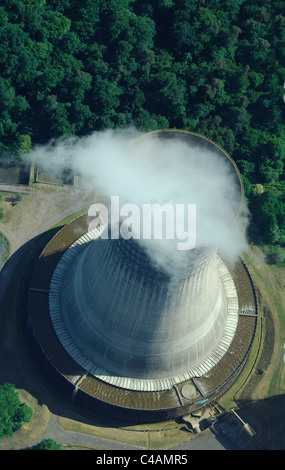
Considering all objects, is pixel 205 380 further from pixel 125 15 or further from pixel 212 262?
pixel 125 15

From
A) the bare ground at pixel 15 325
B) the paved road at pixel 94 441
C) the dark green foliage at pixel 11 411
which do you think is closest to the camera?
the dark green foliage at pixel 11 411

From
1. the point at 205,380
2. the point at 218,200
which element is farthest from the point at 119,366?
the point at 218,200

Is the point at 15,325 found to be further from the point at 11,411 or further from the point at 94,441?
the point at 94,441

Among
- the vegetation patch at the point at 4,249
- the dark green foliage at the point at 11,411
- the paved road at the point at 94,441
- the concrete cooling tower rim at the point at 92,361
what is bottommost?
the paved road at the point at 94,441

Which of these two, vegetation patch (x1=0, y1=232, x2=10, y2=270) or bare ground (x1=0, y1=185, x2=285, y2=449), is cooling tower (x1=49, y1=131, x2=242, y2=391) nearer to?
bare ground (x1=0, y1=185, x2=285, y2=449)

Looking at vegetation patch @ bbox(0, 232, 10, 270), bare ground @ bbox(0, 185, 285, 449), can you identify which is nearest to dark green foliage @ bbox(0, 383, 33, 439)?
bare ground @ bbox(0, 185, 285, 449)

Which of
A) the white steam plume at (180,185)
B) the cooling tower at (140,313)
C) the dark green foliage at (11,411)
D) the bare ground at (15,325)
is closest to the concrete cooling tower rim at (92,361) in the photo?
the cooling tower at (140,313)

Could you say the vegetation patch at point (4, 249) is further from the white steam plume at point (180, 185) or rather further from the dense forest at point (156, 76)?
the white steam plume at point (180, 185)
